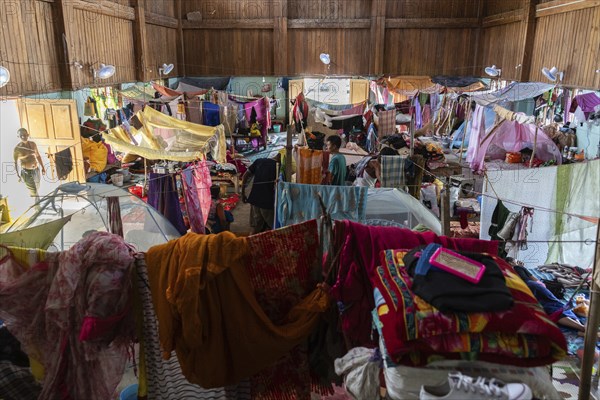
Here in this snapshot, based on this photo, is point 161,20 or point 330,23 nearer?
point 161,20

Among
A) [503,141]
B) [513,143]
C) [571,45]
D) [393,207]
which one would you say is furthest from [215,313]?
[571,45]

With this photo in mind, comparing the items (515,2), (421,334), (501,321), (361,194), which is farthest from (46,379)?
(515,2)

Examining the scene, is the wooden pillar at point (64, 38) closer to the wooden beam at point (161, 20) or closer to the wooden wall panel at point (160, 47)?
the wooden wall panel at point (160, 47)

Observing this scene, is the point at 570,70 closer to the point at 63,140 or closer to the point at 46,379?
the point at 63,140

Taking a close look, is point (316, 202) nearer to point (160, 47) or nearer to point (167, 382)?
point (167, 382)

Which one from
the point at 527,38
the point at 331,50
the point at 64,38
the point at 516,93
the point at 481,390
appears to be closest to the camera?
the point at 481,390

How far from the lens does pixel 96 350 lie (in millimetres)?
2309

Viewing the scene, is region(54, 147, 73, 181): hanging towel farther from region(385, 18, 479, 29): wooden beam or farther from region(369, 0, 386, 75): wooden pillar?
region(385, 18, 479, 29): wooden beam

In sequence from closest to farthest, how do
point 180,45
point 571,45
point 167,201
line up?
point 167,201
point 571,45
point 180,45

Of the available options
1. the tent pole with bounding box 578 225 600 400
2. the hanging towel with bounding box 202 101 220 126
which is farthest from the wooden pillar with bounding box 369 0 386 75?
the tent pole with bounding box 578 225 600 400

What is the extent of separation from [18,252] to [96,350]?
68 cm

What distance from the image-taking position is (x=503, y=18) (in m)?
13.2

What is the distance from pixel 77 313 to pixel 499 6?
48.4 feet

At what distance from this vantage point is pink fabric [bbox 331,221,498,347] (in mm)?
2314
